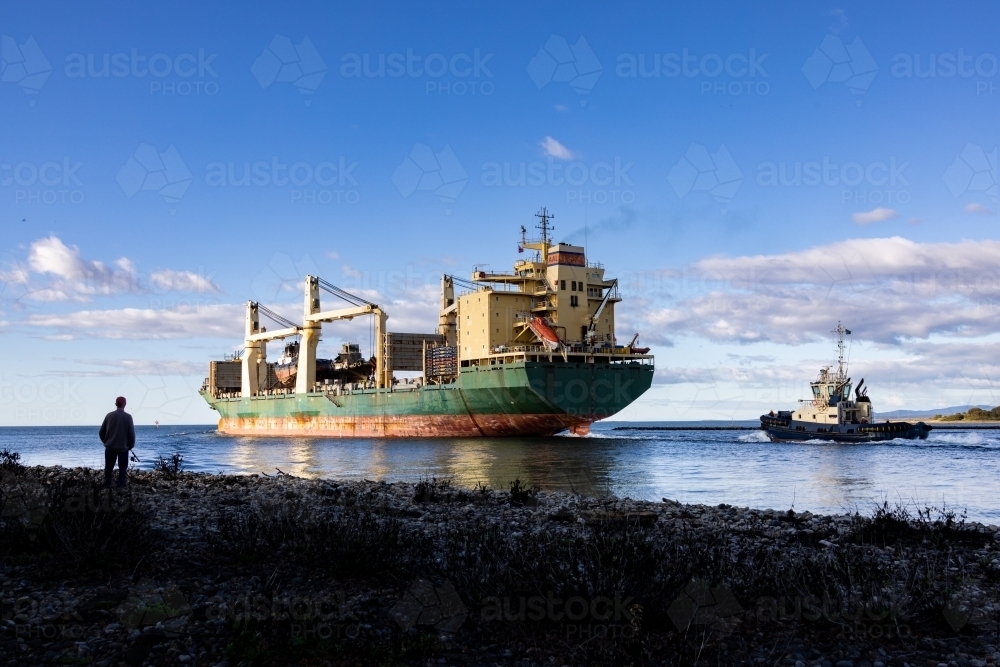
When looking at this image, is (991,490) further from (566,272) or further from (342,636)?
(566,272)

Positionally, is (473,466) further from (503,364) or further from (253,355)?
(253,355)

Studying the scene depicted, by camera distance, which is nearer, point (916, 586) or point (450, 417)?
point (916, 586)

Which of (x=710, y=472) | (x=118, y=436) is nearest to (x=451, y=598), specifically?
(x=118, y=436)

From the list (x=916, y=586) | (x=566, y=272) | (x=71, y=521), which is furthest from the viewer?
(x=566, y=272)

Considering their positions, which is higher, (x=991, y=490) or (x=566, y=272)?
(x=566, y=272)

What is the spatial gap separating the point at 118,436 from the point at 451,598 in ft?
25.7

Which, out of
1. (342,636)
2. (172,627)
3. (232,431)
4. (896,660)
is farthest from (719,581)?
(232,431)

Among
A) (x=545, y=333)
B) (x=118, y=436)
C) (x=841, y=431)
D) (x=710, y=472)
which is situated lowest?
(x=710, y=472)

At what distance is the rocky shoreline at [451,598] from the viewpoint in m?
4.86

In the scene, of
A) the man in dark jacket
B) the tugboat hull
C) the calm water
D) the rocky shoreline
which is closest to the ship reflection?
the calm water

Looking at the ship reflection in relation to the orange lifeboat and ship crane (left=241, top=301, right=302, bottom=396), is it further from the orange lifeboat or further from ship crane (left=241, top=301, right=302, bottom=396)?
ship crane (left=241, top=301, right=302, bottom=396)

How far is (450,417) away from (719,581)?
1696 inches

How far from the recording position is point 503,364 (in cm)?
4341

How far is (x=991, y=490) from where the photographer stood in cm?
1856
